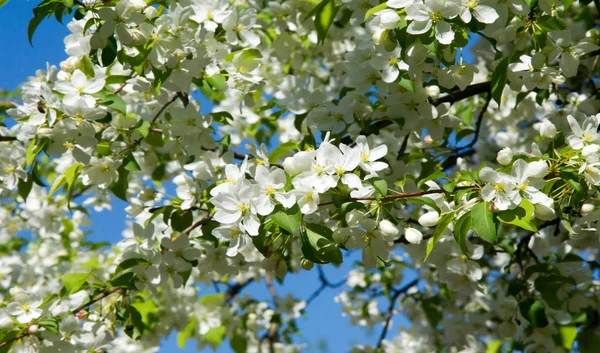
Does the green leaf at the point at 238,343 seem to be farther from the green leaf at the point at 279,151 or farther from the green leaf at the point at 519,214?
the green leaf at the point at 519,214

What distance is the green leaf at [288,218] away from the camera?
170 cm

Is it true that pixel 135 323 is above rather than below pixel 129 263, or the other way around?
below

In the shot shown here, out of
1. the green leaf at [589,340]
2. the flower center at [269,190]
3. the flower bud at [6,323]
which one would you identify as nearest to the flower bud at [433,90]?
the flower center at [269,190]

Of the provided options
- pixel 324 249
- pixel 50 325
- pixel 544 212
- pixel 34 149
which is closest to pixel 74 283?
pixel 50 325

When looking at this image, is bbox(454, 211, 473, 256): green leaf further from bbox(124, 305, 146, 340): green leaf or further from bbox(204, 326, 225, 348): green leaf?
bbox(204, 326, 225, 348): green leaf

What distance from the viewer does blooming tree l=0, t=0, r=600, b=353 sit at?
181cm

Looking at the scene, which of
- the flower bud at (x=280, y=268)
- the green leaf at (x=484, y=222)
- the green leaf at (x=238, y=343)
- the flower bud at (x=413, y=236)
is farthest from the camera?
the green leaf at (x=238, y=343)

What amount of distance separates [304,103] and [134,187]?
128 cm

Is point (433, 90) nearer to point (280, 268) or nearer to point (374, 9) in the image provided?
point (374, 9)

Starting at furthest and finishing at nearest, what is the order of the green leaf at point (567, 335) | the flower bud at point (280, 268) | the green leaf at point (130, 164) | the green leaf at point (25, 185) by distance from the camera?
the green leaf at point (567, 335)
the green leaf at point (25, 185)
the green leaf at point (130, 164)
the flower bud at point (280, 268)

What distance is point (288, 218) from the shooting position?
67.7 inches

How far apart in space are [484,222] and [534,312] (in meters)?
0.95

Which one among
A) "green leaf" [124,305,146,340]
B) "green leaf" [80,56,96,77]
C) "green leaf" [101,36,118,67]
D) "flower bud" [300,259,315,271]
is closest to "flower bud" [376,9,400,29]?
"flower bud" [300,259,315,271]

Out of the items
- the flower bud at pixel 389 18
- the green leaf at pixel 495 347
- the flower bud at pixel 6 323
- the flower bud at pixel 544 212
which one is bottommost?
the green leaf at pixel 495 347
